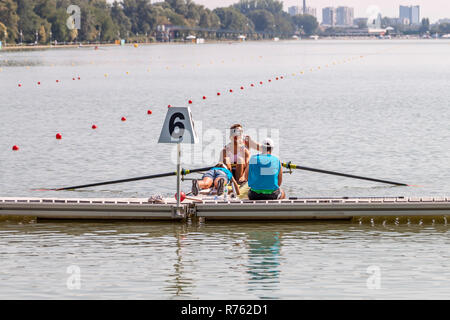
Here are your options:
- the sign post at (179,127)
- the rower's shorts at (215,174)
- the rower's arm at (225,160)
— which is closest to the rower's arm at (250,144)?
the rower's arm at (225,160)

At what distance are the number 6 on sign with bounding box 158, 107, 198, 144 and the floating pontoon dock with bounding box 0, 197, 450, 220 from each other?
1531 millimetres

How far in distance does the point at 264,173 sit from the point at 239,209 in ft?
3.11

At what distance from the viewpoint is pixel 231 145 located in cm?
2203

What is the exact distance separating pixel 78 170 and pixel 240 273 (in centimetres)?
1519

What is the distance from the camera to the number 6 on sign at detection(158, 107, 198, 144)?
745 inches

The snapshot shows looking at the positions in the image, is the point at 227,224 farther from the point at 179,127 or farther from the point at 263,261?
the point at 263,261

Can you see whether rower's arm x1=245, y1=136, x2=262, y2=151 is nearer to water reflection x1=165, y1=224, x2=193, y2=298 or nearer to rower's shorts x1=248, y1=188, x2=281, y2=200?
rower's shorts x1=248, y1=188, x2=281, y2=200

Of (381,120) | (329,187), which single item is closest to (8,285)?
(329,187)

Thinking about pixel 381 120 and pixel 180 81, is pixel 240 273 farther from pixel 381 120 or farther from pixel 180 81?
pixel 180 81

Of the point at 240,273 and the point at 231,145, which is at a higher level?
the point at 231,145

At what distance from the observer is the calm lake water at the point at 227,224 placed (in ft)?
51.1

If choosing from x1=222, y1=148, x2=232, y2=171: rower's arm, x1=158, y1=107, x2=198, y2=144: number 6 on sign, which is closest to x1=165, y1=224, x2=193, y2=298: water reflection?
x1=158, y1=107, x2=198, y2=144: number 6 on sign

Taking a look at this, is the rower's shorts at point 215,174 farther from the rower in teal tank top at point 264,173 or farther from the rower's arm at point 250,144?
the rower's arm at point 250,144

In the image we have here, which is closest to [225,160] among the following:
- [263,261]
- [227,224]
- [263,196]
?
[263,196]
